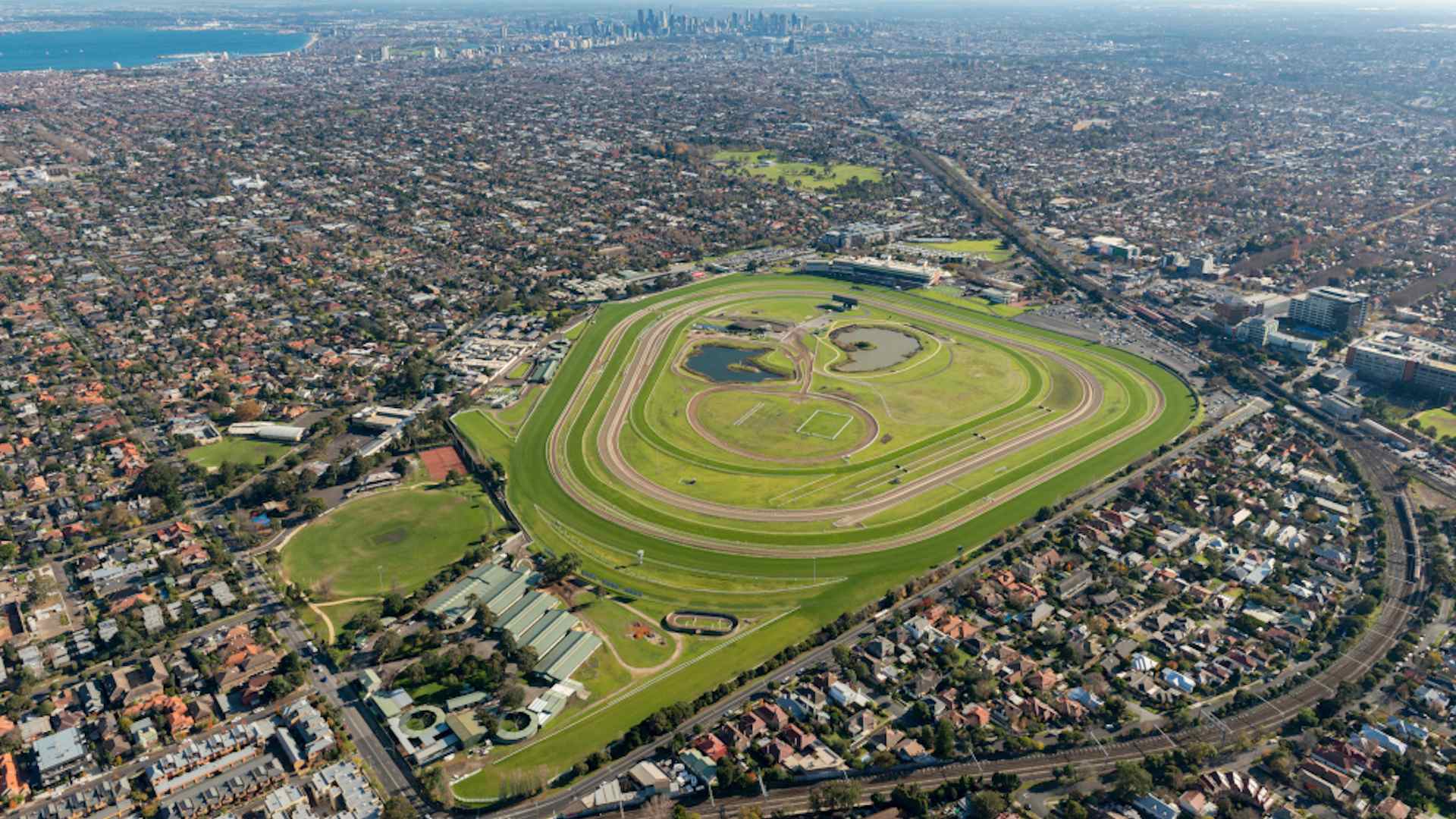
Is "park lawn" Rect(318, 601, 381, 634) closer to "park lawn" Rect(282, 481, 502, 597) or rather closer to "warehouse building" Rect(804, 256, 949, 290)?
"park lawn" Rect(282, 481, 502, 597)

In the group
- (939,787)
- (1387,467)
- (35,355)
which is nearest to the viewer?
(939,787)

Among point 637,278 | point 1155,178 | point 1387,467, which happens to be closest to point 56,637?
point 637,278

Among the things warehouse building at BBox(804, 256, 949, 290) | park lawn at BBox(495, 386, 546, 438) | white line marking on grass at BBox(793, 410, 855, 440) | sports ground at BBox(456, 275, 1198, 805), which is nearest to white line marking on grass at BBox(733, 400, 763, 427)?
sports ground at BBox(456, 275, 1198, 805)

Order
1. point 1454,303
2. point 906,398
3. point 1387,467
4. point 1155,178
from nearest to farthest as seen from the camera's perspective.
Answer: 1. point 1387,467
2. point 906,398
3. point 1454,303
4. point 1155,178

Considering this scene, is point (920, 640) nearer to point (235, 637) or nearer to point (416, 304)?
point (235, 637)

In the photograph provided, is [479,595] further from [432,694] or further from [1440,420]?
[1440,420]

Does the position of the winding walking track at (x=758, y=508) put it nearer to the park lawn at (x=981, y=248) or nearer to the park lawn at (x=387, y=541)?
the park lawn at (x=387, y=541)

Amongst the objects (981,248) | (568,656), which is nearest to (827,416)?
(568,656)
